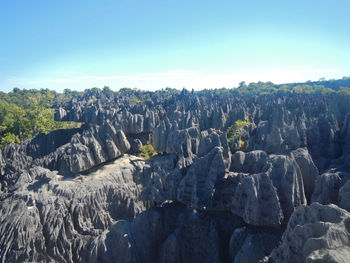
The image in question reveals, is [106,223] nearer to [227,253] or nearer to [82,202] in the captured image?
[82,202]

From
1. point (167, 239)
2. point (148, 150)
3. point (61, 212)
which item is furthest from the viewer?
point (148, 150)

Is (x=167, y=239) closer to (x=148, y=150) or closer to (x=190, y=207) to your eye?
(x=190, y=207)

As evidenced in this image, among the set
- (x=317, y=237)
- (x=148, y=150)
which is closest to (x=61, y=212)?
(x=148, y=150)

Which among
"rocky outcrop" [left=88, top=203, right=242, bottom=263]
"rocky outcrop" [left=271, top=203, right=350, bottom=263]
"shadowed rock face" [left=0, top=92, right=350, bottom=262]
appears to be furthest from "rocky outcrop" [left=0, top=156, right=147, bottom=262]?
"rocky outcrop" [left=271, top=203, right=350, bottom=263]

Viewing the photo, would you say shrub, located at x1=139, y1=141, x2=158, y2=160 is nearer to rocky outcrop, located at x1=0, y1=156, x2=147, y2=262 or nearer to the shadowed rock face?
the shadowed rock face

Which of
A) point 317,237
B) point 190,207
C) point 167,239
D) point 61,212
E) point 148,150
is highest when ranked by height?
point 317,237

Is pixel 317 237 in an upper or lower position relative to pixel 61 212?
upper

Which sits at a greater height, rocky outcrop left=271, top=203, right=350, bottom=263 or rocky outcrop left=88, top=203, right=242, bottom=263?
rocky outcrop left=271, top=203, right=350, bottom=263

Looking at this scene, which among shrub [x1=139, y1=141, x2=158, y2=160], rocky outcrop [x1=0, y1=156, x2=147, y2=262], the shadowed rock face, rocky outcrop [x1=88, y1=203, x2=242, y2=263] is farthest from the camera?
shrub [x1=139, y1=141, x2=158, y2=160]

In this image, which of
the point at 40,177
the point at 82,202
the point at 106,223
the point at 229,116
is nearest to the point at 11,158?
the point at 40,177

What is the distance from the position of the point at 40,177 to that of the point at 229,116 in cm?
3651

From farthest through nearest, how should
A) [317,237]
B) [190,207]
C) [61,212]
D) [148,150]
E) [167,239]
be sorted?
1. [148,150]
2. [61,212]
3. [190,207]
4. [167,239]
5. [317,237]

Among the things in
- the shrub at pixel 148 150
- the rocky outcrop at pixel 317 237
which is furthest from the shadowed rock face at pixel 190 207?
the shrub at pixel 148 150

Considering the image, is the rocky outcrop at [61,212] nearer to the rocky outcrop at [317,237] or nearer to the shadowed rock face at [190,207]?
the shadowed rock face at [190,207]
